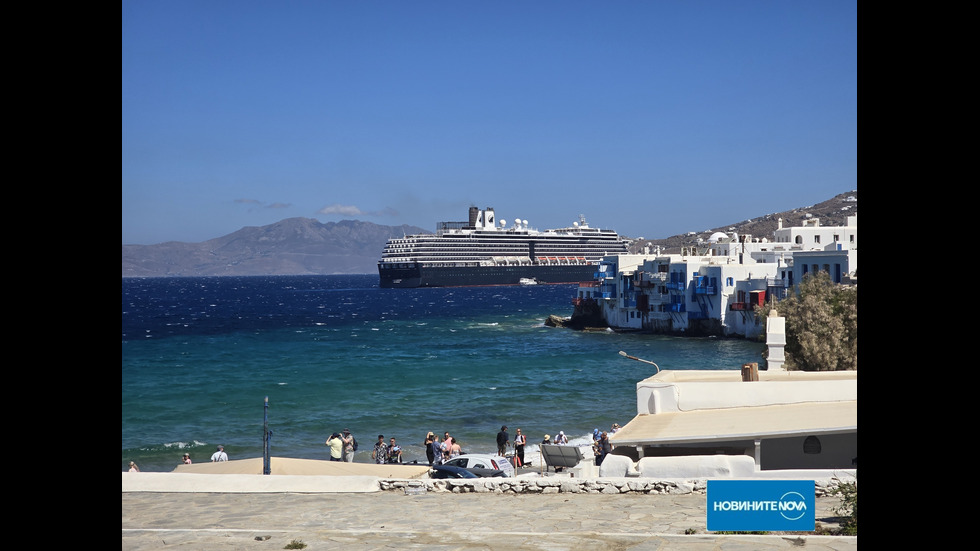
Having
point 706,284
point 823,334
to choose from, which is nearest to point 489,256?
point 706,284

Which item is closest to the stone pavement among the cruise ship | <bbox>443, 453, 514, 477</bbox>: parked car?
<bbox>443, 453, 514, 477</bbox>: parked car

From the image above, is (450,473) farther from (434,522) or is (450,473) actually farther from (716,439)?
(434,522)

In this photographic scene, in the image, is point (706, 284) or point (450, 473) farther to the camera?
point (706, 284)

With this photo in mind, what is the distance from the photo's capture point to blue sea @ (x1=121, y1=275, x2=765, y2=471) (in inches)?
1224

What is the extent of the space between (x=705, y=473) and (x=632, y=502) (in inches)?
62.5

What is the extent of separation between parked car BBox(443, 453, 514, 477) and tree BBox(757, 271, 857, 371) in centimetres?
1619

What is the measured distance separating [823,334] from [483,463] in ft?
59.3

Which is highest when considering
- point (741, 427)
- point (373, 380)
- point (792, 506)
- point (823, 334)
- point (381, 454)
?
point (823, 334)

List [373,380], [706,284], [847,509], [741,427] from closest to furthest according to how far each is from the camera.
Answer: [847,509] → [741,427] → [373,380] → [706,284]

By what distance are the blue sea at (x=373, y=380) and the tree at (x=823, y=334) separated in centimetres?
660

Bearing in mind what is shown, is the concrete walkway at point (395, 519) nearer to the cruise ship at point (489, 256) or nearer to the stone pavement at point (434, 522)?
the stone pavement at point (434, 522)

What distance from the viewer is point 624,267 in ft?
250

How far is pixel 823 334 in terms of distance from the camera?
100 feet
